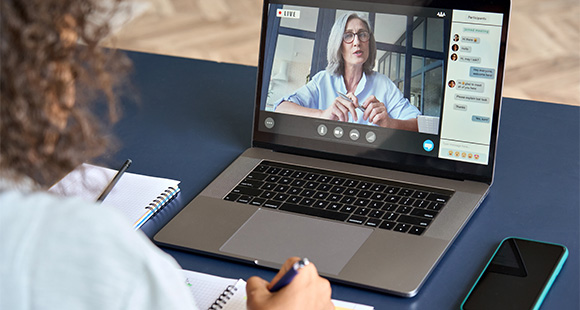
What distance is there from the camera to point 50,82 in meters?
0.57

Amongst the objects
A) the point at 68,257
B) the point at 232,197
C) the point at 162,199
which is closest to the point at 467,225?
the point at 232,197

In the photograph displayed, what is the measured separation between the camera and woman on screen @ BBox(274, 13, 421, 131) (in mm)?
1226

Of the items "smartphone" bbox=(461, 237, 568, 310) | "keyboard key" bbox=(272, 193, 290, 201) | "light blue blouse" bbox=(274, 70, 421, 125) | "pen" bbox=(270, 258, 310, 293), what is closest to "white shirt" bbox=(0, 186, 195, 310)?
"pen" bbox=(270, 258, 310, 293)

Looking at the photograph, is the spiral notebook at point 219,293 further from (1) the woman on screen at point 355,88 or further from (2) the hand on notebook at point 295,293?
(1) the woman on screen at point 355,88

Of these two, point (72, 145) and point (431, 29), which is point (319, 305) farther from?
point (431, 29)

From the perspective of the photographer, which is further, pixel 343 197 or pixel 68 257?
pixel 343 197

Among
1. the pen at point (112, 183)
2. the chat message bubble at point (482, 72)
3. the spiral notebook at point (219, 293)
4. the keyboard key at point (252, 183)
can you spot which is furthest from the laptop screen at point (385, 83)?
the spiral notebook at point (219, 293)

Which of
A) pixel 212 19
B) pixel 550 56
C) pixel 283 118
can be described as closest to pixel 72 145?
pixel 283 118

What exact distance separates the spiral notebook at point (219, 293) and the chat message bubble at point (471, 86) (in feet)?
1.42

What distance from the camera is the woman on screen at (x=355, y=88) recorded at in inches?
48.3

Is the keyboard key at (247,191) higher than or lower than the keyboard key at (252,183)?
lower

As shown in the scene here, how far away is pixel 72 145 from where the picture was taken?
0.61m

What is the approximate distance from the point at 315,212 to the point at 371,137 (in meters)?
0.20

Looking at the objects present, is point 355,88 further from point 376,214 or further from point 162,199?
point 162,199
